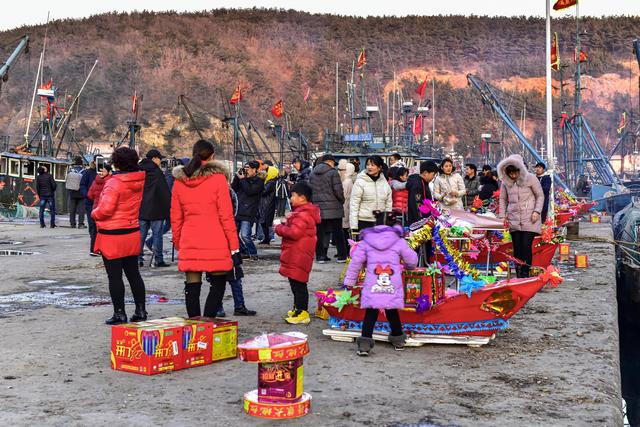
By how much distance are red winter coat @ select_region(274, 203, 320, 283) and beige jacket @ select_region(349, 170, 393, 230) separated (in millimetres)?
3190

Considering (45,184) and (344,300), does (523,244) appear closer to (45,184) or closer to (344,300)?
(344,300)

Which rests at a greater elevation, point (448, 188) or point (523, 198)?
point (448, 188)

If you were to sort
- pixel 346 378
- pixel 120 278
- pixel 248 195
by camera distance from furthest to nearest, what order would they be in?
pixel 248 195 < pixel 120 278 < pixel 346 378

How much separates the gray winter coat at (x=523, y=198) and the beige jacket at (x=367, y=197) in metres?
1.72

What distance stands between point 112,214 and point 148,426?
323 cm

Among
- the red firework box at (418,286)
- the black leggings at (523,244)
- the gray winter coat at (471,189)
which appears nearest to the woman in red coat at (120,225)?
the red firework box at (418,286)

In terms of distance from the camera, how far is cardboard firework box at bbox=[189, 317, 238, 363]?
6.13 meters

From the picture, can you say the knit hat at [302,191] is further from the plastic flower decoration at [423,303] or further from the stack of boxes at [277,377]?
the stack of boxes at [277,377]

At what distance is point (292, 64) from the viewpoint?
97.1 meters

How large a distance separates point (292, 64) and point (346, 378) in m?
93.5

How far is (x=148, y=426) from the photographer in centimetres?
459

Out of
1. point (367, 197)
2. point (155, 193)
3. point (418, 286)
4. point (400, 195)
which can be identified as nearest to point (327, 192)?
point (400, 195)

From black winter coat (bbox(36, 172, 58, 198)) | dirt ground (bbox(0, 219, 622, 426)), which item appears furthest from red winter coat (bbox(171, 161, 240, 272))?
black winter coat (bbox(36, 172, 58, 198))

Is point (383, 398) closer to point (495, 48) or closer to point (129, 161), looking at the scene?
point (129, 161)
